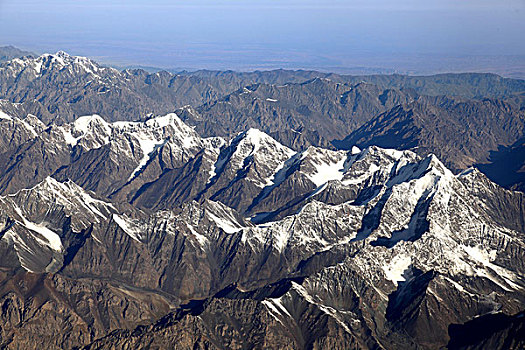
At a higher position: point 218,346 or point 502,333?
point 502,333

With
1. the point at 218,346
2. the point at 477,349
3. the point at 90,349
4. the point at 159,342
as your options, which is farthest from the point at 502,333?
the point at 90,349

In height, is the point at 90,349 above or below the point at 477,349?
below

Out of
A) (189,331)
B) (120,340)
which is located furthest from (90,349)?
(189,331)

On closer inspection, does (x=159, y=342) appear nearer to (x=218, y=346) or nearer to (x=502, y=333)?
(x=218, y=346)

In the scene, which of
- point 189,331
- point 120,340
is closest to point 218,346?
point 189,331

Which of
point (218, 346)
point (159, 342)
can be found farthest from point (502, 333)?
point (159, 342)

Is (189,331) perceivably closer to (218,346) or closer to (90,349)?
(218,346)

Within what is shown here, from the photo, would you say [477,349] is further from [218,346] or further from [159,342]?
[159,342]
